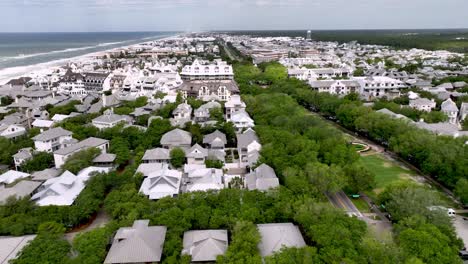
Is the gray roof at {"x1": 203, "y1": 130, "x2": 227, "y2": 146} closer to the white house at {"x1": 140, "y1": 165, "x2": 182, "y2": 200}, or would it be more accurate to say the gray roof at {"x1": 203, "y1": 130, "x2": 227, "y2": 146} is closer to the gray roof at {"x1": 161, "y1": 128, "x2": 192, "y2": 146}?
the gray roof at {"x1": 161, "y1": 128, "x2": 192, "y2": 146}

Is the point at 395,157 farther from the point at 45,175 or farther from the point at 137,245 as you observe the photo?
the point at 45,175

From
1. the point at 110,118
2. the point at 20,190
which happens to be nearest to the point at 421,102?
the point at 110,118

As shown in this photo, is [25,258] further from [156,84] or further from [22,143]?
[156,84]

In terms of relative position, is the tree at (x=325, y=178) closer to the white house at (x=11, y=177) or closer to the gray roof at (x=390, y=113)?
the gray roof at (x=390, y=113)

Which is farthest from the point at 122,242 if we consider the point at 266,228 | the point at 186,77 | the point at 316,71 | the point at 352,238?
the point at 316,71

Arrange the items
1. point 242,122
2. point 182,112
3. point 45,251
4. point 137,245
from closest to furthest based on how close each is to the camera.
Answer: 1. point 45,251
2. point 137,245
3. point 242,122
4. point 182,112

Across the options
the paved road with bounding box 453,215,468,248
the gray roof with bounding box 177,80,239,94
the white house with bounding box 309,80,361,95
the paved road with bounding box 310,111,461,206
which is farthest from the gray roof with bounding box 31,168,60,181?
the white house with bounding box 309,80,361,95
